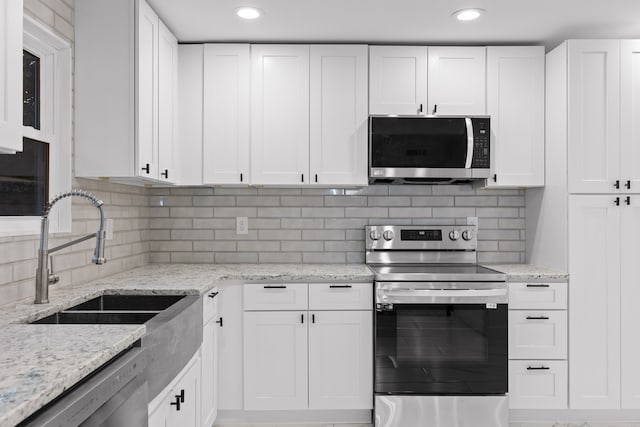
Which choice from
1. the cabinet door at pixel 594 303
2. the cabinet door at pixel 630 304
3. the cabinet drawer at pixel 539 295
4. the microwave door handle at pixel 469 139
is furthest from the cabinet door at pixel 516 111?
the cabinet drawer at pixel 539 295

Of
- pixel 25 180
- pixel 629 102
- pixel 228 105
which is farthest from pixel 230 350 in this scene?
pixel 629 102

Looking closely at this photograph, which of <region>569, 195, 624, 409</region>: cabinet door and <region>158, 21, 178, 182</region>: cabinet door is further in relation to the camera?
<region>569, 195, 624, 409</region>: cabinet door

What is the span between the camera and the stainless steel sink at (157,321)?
1617 mm

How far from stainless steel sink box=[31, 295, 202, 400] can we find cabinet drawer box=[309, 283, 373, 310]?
31.2 inches

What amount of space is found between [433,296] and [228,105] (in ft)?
5.81

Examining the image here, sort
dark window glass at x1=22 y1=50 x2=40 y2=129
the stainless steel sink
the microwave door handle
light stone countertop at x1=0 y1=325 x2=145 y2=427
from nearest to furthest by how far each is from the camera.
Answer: light stone countertop at x1=0 y1=325 x2=145 y2=427
the stainless steel sink
dark window glass at x1=22 y1=50 x2=40 y2=129
the microwave door handle

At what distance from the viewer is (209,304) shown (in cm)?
251

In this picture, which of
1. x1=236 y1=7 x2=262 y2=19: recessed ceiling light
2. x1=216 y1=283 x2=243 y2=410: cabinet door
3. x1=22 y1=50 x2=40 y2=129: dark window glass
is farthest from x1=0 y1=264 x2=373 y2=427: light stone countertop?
x1=236 y1=7 x2=262 y2=19: recessed ceiling light

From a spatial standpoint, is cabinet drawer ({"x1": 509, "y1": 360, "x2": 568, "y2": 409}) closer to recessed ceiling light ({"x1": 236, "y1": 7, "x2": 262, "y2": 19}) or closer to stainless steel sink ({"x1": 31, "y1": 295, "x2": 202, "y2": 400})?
stainless steel sink ({"x1": 31, "y1": 295, "x2": 202, "y2": 400})

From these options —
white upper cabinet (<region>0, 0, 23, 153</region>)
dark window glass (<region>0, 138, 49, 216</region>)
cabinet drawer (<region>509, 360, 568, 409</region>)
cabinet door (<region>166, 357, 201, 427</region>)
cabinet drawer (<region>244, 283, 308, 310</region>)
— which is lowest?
cabinet drawer (<region>509, 360, 568, 409</region>)

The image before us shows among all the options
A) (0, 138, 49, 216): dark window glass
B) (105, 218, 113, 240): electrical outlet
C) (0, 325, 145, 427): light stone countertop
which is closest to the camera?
(0, 325, 145, 427): light stone countertop

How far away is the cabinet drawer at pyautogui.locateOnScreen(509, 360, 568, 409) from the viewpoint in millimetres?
2824

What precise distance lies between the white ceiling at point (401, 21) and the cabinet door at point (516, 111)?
Result: 0.14 meters

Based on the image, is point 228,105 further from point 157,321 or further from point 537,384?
point 537,384
